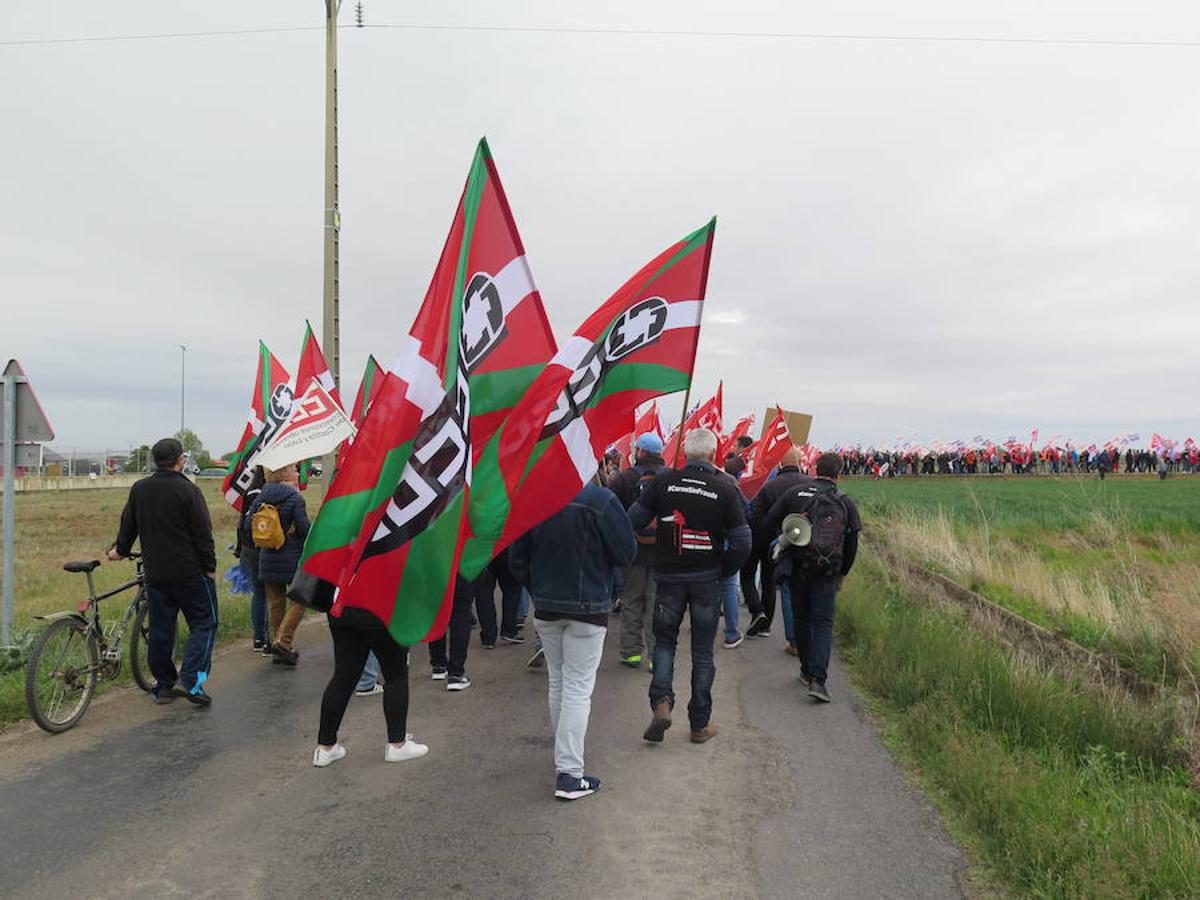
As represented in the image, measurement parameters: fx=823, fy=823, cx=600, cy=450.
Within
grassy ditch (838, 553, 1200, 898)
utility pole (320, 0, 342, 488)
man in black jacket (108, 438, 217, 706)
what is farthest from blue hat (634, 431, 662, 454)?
utility pole (320, 0, 342, 488)

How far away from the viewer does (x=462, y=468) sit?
168 inches

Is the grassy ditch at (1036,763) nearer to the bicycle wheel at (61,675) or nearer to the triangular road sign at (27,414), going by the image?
the bicycle wheel at (61,675)

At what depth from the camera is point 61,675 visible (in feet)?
18.9

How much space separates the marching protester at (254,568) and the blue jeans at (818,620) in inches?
193

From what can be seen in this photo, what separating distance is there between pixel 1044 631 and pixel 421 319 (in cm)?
700

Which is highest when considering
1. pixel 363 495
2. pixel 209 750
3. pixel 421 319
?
pixel 421 319

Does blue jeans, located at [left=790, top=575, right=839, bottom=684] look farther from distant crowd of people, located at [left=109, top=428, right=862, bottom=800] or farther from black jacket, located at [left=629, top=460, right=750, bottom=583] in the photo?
black jacket, located at [left=629, top=460, right=750, bottom=583]

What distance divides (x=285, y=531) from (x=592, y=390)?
11.8 feet

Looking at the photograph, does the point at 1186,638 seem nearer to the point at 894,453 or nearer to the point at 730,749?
the point at 730,749

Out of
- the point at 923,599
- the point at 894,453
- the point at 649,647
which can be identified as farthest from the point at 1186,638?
the point at 894,453

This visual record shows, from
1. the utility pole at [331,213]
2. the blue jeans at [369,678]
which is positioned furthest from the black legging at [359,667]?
the utility pole at [331,213]

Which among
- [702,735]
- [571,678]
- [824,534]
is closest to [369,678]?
[571,678]

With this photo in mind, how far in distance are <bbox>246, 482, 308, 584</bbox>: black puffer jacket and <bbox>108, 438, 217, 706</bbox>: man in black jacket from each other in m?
1.00

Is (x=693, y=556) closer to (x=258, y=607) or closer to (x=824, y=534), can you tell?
(x=824, y=534)
